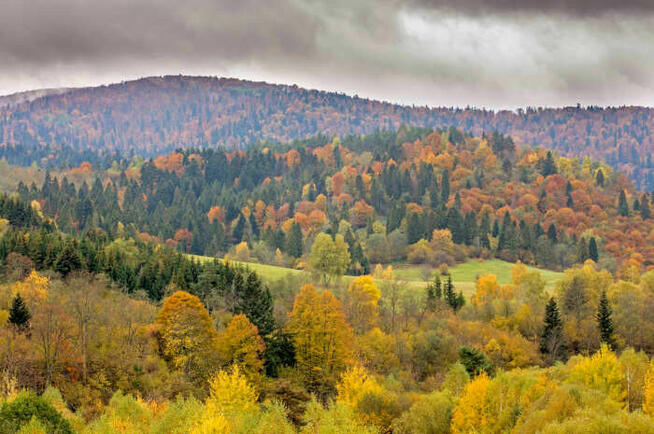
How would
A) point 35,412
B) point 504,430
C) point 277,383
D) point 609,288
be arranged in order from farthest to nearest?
1. point 609,288
2. point 277,383
3. point 504,430
4. point 35,412

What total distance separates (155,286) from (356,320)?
102ft

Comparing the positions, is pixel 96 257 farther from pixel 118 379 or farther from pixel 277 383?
pixel 277 383

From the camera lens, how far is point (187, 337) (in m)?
75.1

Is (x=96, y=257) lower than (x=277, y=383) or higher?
higher

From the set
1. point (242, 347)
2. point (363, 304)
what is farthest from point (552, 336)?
point (242, 347)

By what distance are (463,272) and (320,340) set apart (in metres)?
99.5

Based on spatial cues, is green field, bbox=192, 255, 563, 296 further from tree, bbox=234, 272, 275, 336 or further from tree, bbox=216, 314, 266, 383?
tree, bbox=216, 314, 266, 383

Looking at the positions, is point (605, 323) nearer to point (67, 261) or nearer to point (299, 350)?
point (299, 350)

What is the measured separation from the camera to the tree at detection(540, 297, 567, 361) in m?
93.9

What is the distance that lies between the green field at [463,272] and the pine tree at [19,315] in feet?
238

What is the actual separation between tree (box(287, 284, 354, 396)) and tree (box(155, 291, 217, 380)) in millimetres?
11201

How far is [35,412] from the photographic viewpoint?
4612 cm

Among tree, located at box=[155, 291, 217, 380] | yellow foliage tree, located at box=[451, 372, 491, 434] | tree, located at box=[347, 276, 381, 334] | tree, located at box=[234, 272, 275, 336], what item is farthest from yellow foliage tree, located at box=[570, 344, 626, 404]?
tree, located at box=[155, 291, 217, 380]

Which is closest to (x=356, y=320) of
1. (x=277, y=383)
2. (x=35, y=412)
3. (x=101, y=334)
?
(x=277, y=383)
